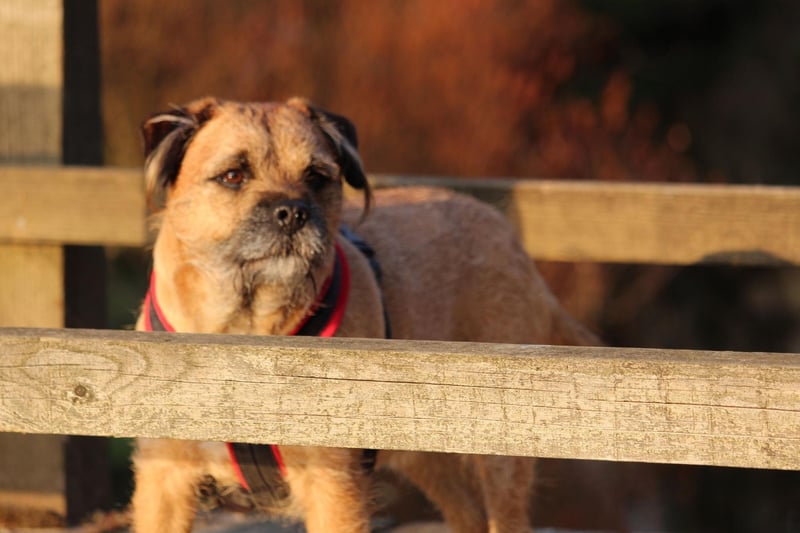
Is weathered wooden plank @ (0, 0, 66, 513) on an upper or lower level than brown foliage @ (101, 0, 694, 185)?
lower

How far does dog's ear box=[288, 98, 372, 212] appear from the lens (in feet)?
12.9

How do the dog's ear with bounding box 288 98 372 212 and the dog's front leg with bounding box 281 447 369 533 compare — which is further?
the dog's ear with bounding box 288 98 372 212

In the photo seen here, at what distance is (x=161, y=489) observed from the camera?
3.63 m

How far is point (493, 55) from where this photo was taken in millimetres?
10234

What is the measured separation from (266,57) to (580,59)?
3.02 m

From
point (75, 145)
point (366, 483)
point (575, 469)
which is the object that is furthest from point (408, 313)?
point (575, 469)

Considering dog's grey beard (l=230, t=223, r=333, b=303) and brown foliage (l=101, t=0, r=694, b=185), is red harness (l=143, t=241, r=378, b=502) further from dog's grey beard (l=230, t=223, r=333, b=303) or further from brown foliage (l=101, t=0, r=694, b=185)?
brown foliage (l=101, t=0, r=694, b=185)

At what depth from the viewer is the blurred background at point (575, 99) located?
9.97 meters

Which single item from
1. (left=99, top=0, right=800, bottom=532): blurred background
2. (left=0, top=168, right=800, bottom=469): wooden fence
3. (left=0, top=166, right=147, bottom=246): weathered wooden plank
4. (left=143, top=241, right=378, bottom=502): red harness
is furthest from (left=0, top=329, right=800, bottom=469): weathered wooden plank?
(left=99, top=0, right=800, bottom=532): blurred background

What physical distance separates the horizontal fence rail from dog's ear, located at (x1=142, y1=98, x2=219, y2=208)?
0.75 m

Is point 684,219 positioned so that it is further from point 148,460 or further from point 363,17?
point 363,17

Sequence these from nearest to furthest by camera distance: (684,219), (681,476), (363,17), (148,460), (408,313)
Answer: (148,460)
(408,313)
(684,219)
(681,476)
(363,17)

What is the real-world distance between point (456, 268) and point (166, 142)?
1.28 metres

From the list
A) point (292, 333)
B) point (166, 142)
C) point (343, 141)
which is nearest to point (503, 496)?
point (292, 333)
